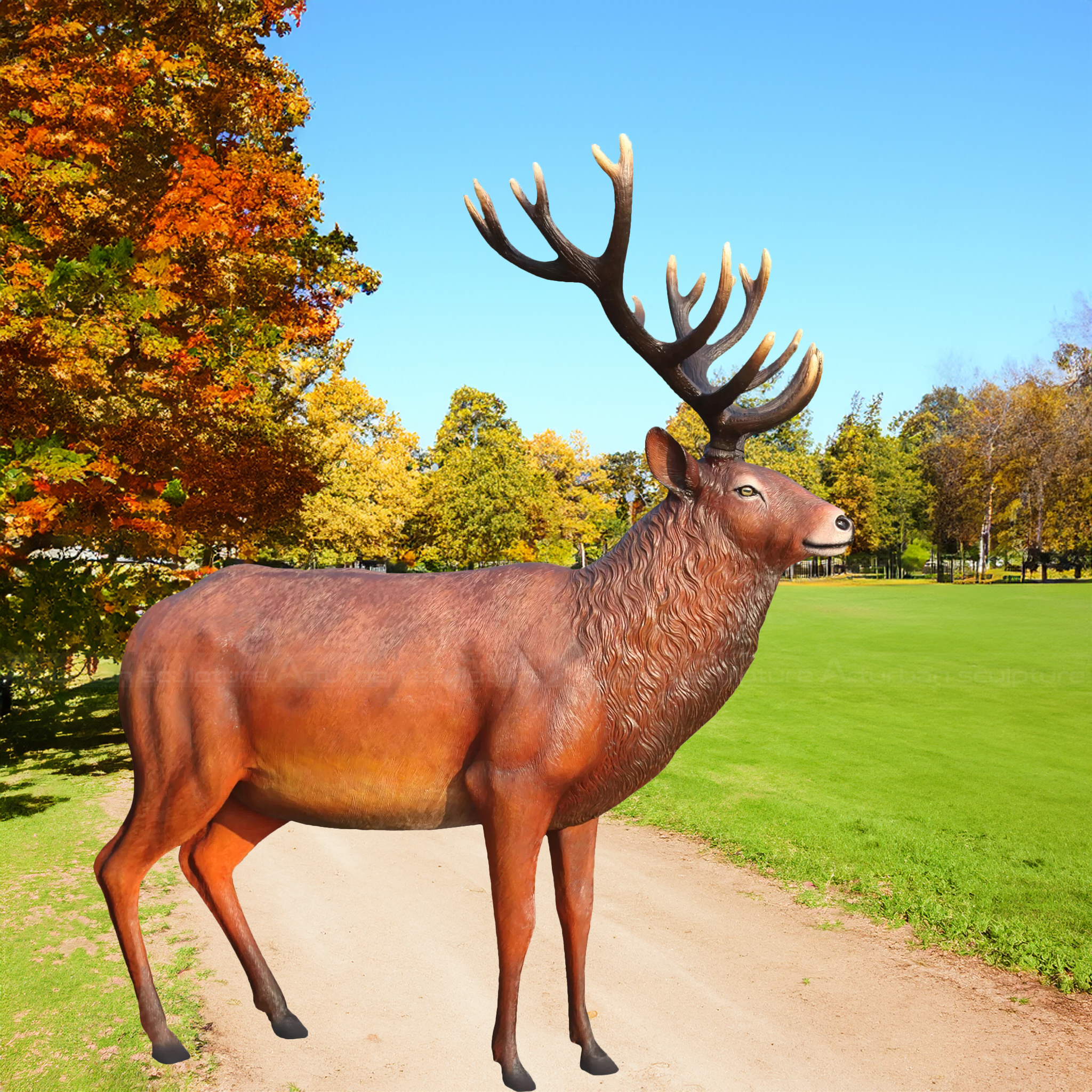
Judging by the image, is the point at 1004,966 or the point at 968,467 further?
the point at 968,467

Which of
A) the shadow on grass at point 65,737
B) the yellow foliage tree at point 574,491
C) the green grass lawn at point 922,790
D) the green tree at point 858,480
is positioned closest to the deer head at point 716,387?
the green grass lawn at point 922,790

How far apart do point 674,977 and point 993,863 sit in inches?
163

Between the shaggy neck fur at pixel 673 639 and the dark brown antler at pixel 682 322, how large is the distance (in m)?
0.44

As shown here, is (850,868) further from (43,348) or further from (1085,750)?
(43,348)

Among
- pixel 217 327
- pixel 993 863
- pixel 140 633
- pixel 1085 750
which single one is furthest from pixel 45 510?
pixel 1085 750

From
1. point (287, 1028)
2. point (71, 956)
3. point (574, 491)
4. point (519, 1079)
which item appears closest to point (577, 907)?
point (519, 1079)

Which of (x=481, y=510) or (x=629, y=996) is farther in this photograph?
(x=481, y=510)

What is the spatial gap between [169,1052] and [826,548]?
3522mm

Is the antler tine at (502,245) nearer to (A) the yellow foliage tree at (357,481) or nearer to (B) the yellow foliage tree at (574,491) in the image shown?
(A) the yellow foliage tree at (357,481)

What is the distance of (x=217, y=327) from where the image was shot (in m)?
9.55

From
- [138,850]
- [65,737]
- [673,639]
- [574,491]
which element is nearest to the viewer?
[673,639]

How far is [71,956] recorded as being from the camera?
5617 millimetres

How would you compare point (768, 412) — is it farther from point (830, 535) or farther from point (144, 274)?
point (144, 274)

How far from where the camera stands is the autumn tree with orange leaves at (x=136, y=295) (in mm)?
7812
